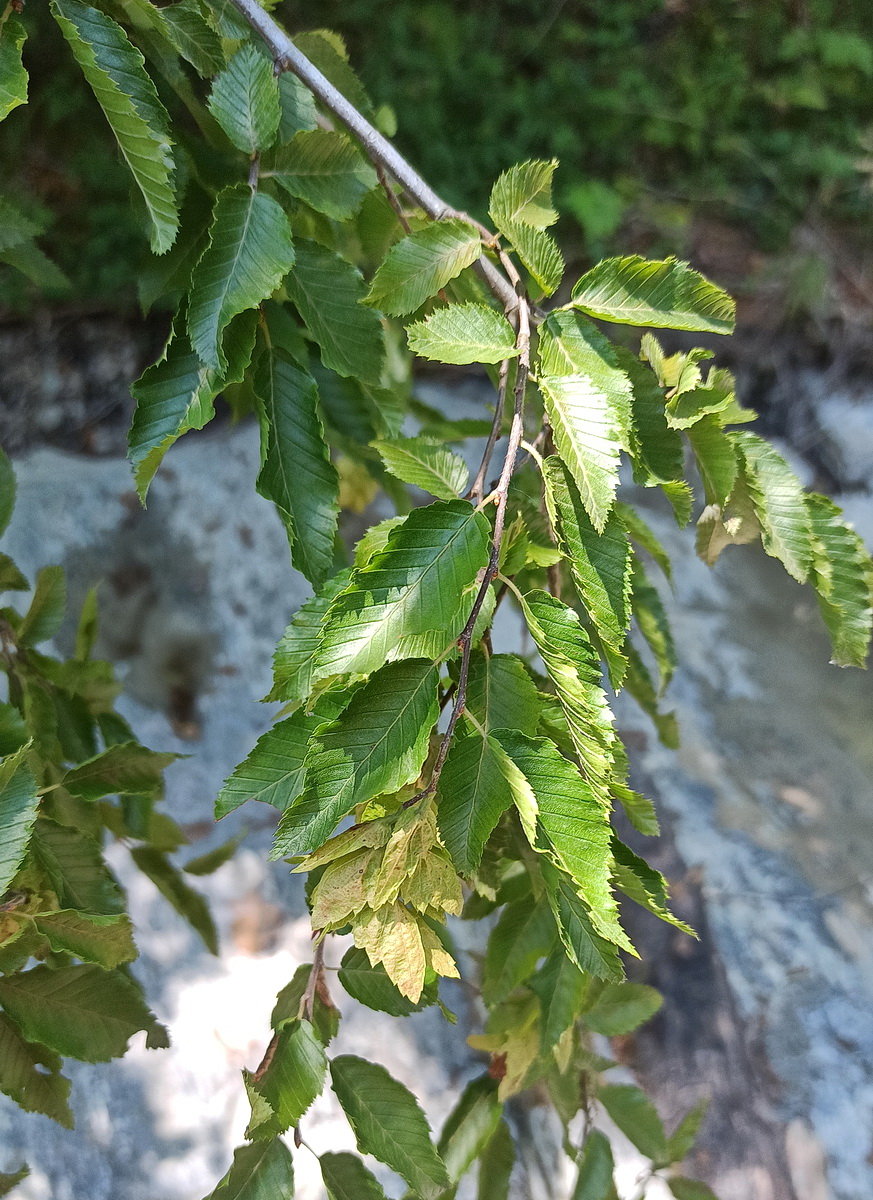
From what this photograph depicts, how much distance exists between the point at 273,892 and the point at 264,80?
5.24 feet

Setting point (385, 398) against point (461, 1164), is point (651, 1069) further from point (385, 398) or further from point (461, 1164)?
point (385, 398)

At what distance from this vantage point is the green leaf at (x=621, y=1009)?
1.05 meters

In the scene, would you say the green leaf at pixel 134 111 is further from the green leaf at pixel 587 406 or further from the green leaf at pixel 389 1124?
the green leaf at pixel 389 1124

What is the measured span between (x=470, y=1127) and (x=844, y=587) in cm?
77

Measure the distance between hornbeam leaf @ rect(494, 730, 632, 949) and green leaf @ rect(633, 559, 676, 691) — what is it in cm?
38

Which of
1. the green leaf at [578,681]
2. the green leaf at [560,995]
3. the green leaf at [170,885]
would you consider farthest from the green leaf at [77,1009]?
the green leaf at [578,681]

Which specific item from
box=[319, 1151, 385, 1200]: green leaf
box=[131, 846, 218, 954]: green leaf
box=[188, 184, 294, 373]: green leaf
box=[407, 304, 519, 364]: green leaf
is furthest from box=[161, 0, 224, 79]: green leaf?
box=[319, 1151, 385, 1200]: green leaf

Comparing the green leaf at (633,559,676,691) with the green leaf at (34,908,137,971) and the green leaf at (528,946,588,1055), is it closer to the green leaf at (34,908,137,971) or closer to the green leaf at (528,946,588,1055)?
the green leaf at (528,946,588,1055)

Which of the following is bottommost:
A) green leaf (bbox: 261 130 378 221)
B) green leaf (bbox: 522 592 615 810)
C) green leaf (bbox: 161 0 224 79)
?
green leaf (bbox: 522 592 615 810)

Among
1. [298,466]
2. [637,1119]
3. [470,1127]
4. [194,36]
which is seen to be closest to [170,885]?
[470,1127]

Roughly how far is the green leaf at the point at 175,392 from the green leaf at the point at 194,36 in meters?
0.25

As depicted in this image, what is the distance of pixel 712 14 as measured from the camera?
294cm

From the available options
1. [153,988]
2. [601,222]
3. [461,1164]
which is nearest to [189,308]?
[461,1164]

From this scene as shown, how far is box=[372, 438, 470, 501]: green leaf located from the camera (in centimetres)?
67
